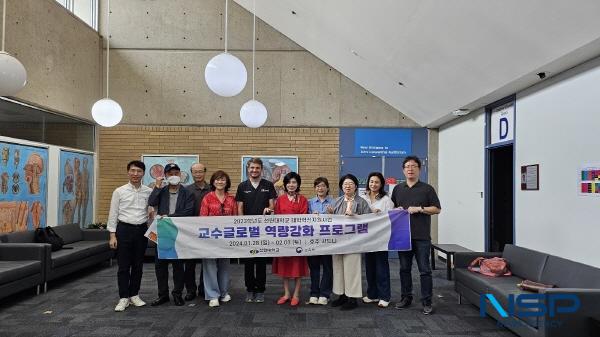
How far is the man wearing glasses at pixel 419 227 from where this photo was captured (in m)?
4.12

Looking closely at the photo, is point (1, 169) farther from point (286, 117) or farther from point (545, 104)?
point (545, 104)

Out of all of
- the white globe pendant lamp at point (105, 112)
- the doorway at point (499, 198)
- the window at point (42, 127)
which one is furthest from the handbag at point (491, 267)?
the window at point (42, 127)

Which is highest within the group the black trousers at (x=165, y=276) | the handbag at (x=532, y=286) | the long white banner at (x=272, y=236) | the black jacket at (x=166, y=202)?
the black jacket at (x=166, y=202)

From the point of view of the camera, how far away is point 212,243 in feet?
14.2

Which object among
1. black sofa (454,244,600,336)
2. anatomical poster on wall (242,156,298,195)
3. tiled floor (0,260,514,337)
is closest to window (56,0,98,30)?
anatomical poster on wall (242,156,298,195)

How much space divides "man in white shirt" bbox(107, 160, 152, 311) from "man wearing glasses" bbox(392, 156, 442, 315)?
258 cm

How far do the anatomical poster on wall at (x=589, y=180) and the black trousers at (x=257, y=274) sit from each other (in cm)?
302

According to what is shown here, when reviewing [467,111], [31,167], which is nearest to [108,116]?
[31,167]

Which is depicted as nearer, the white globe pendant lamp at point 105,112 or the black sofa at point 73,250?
the black sofa at point 73,250

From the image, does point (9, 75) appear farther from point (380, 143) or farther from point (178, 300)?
point (380, 143)

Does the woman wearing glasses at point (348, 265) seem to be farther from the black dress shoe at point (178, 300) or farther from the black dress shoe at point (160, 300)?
the black dress shoe at point (160, 300)

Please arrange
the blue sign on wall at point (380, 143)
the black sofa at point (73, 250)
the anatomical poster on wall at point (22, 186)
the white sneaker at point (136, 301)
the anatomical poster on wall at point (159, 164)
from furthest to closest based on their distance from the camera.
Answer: the blue sign on wall at point (380, 143) → the anatomical poster on wall at point (159, 164) → the anatomical poster on wall at point (22, 186) → the black sofa at point (73, 250) → the white sneaker at point (136, 301)

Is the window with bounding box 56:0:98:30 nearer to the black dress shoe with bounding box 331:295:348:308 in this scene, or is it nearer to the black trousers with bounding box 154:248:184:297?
the black trousers with bounding box 154:248:184:297

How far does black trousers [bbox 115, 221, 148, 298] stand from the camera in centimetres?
414
